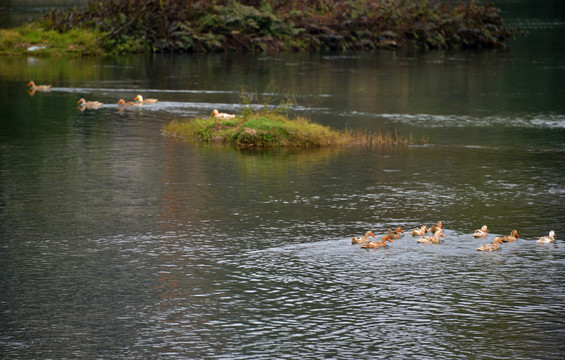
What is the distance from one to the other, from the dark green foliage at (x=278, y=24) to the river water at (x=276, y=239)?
2994cm

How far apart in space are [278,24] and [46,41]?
700 inches

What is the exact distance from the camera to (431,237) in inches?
750

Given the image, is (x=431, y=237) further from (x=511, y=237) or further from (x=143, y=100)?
(x=143, y=100)

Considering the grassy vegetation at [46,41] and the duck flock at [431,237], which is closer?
the duck flock at [431,237]

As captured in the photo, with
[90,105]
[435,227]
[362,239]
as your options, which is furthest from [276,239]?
[90,105]

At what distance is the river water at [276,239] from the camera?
45.5 ft

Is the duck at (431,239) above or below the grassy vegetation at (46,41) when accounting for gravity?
below

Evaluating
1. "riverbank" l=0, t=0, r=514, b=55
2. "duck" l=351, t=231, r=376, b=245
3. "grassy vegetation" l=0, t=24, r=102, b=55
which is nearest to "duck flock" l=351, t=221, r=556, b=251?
"duck" l=351, t=231, r=376, b=245

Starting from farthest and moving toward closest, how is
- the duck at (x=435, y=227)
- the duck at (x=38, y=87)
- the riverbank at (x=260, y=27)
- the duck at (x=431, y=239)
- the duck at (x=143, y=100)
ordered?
the riverbank at (x=260, y=27)
the duck at (x=38, y=87)
the duck at (x=143, y=100)
the duck at (x=435, y=227)
the duck at (x=431, y=239)

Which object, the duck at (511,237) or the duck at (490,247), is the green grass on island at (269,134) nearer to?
the duck at (511,237)

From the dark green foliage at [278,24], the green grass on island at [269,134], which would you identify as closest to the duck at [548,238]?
the green grass on island at [269,134]

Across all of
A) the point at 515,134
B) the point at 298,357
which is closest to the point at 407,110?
the point at 515,134

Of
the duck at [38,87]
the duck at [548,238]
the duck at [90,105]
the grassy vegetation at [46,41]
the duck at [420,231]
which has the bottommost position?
the duck at [548,238]

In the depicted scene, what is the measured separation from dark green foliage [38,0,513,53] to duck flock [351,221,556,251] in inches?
2107
